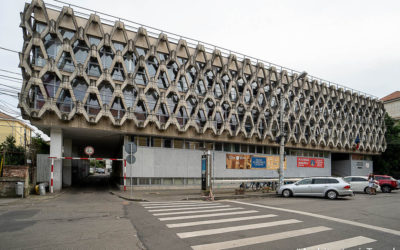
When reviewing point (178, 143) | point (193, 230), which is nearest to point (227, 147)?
point (178, 143)

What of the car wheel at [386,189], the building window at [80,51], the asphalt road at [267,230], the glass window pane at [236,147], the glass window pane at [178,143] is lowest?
the car wheel at [386,189]

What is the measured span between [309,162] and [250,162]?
10.7 meters

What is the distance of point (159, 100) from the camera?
2108cm

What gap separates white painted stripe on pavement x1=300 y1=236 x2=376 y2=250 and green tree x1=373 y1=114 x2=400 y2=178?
149ft

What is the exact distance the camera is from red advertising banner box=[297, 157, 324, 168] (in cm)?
3238

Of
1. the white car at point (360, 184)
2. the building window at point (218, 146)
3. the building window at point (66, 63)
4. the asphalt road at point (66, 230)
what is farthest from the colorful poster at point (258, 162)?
the asphalt road at point (66, 230)

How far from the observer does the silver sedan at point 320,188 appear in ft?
52.3

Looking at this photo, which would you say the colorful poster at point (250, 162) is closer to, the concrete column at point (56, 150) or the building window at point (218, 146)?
the building window at point (218, 146)

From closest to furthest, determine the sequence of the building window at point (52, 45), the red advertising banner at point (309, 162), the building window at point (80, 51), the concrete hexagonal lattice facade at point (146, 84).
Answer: the concrete hexagonal lattice facade at point (146, 84)
the building window at point (52, 45)
the building window at point (80, 51)
the red advertising banner at point (309, 162)

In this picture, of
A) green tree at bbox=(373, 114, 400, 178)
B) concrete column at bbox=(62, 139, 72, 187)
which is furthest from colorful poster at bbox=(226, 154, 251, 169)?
green tree at bbox=(373, 114, 400, 178)

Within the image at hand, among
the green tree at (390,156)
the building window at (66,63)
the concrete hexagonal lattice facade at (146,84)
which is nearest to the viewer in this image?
the concrete hexagonal lattice facade at (146,84)

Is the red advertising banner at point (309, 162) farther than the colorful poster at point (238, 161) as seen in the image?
Yes

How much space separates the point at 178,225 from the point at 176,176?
14.9m

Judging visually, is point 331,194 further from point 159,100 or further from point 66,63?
point 66,63
